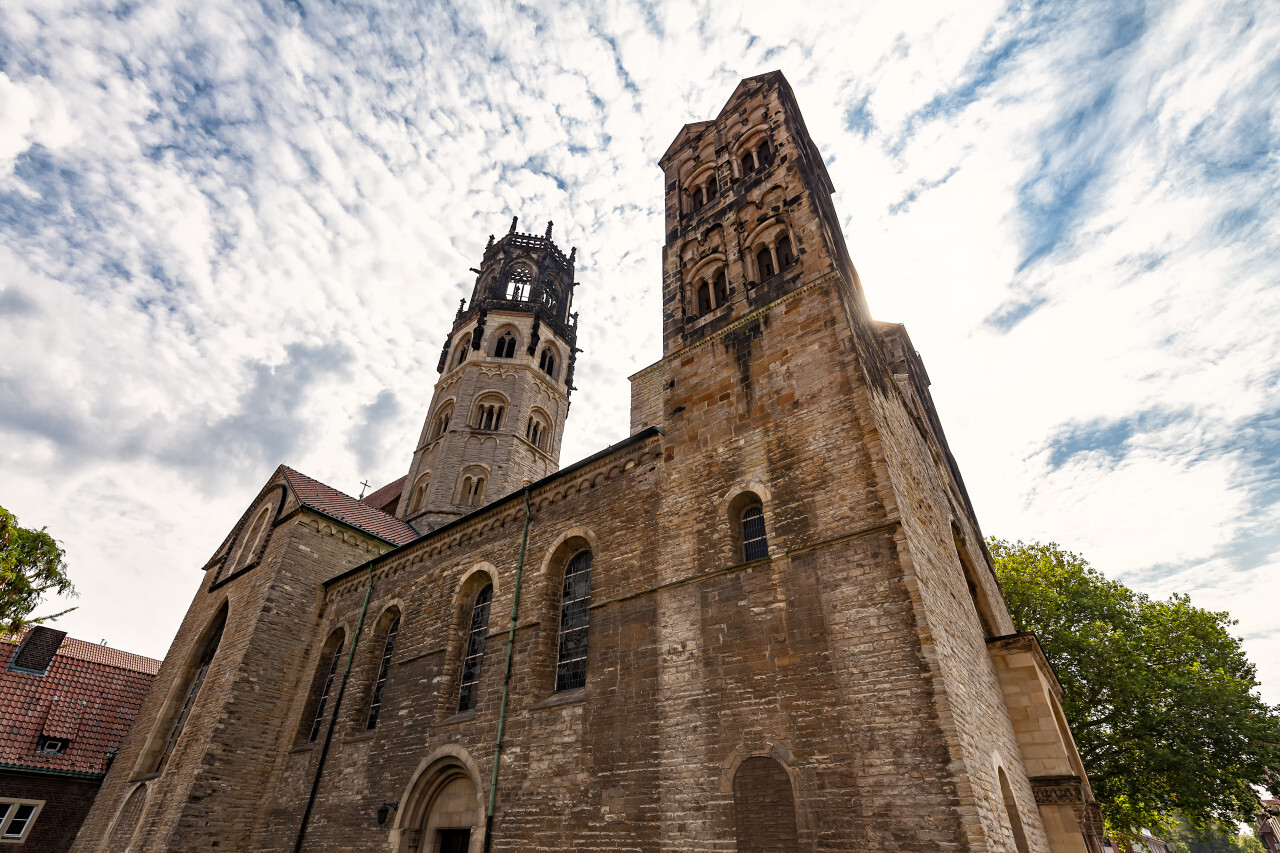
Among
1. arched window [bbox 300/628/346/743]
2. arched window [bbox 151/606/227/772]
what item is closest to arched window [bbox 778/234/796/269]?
arched window [bbox 300/628/346/743]

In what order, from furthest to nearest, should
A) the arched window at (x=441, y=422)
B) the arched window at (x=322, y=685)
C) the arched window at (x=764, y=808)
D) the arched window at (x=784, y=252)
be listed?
1. the arched window at (x=441, y=422)
2. the arched window at (x=322, y=685)
3. the arched window at (x=784, y=252)
4. the arched window at (x=764, y=808)

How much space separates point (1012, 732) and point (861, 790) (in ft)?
18.7

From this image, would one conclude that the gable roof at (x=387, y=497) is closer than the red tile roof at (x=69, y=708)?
No

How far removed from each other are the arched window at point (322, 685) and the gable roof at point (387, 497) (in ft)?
52.0

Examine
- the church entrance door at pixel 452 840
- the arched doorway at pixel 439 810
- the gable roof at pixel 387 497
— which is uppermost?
the gable roof at pixel 387 497

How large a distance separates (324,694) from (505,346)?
20.8m

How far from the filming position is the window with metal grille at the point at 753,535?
9.59 metres

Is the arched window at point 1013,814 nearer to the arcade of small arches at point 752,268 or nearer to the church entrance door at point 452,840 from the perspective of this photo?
the church entrance door at point 452,840

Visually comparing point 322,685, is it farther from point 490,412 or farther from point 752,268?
point 490,412

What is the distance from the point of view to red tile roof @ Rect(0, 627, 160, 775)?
17953 mm

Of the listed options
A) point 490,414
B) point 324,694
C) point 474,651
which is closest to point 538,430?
point 490,414

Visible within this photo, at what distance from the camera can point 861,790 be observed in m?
6.96

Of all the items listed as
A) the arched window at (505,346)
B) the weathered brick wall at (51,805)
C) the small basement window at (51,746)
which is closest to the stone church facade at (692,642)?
the weathered brick wall at (51,805)

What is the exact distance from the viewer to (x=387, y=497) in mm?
34906
